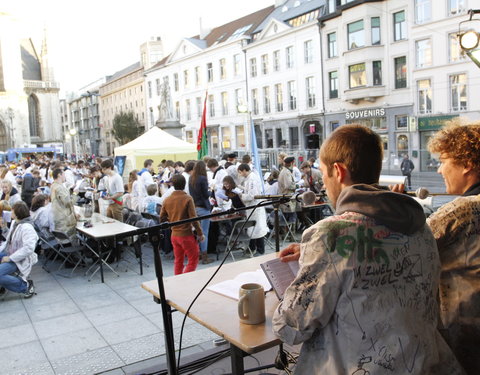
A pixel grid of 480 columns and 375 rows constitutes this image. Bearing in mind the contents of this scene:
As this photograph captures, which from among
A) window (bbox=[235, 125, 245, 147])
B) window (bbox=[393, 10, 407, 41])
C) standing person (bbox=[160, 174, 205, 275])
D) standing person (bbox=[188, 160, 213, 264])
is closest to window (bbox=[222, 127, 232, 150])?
window (bbox=[235, 125, 245, 147])

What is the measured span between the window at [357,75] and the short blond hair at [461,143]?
2820cm

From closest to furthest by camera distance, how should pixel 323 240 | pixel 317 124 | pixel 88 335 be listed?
1. pixel 323 240
2. pixel 88 335
3. pixel 317 124

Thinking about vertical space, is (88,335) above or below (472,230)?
below

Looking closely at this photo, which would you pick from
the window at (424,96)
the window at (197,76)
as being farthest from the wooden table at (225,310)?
the window at (197,76)

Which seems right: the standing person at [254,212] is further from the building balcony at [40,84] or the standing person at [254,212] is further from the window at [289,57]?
the building balcony at [40,84]

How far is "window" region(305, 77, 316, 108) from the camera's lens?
110 feet

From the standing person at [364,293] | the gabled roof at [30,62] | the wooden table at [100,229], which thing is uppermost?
the gabled roof at [30,62]

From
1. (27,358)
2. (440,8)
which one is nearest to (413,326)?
(27,358)

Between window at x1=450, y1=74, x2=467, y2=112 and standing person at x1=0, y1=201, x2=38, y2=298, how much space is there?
2451 cm

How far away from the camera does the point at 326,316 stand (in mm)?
1718

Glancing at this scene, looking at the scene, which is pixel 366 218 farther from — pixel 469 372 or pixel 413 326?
pixel 469 372

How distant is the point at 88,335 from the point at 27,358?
678 mm

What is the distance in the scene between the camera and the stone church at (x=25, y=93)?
57625mm

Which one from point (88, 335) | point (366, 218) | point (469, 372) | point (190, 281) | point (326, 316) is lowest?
point (88, 335)
